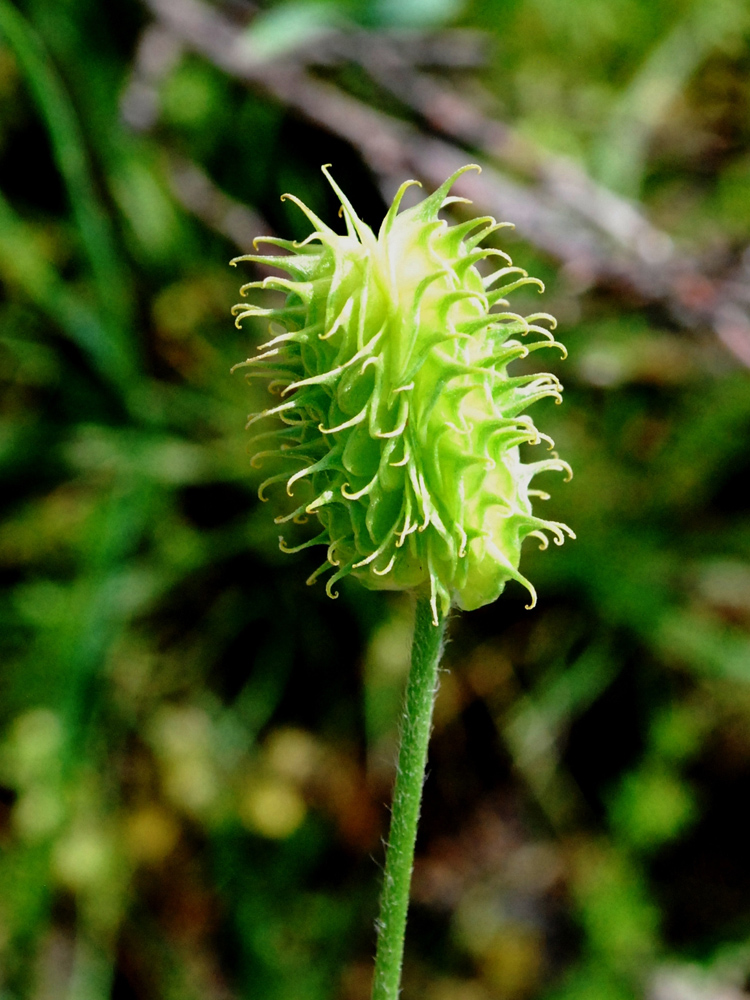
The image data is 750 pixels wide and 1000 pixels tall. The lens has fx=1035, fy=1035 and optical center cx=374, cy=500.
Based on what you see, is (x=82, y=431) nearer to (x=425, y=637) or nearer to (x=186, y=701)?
(x=186, y=701)

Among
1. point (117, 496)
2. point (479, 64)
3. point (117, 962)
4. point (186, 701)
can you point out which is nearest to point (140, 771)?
point (186, 701)

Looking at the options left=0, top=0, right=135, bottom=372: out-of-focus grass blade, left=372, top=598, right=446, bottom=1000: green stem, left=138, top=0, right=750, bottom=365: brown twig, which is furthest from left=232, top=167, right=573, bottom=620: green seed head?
left=0, top=0, right=135, bottom=372: out-of-focus grass blade

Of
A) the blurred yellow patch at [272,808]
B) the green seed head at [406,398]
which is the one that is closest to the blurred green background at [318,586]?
the blurred yellow patch at [272,808]

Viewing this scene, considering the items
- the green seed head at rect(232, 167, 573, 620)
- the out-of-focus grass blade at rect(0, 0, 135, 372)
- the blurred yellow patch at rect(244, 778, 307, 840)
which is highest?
the out-of-focus grass blade at rect(0, 0, 135, 372)

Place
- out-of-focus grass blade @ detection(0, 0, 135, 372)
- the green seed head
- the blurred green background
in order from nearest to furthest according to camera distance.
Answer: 1. the green seed head
2. out-of-focus grass blade @ detection(0, 0, 135, 372)
3. the blurred green background

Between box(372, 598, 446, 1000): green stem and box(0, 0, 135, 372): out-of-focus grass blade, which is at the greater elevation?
box(0, 0, 135, 372): out-of-focus grass blade

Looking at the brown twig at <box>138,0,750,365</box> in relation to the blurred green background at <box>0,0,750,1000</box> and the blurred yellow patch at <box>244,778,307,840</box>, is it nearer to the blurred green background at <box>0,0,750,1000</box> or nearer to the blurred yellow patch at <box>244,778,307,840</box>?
the blurred green background at <box>0,0,750,1000</box>

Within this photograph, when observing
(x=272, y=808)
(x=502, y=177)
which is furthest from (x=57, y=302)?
(x=272, y=808)
